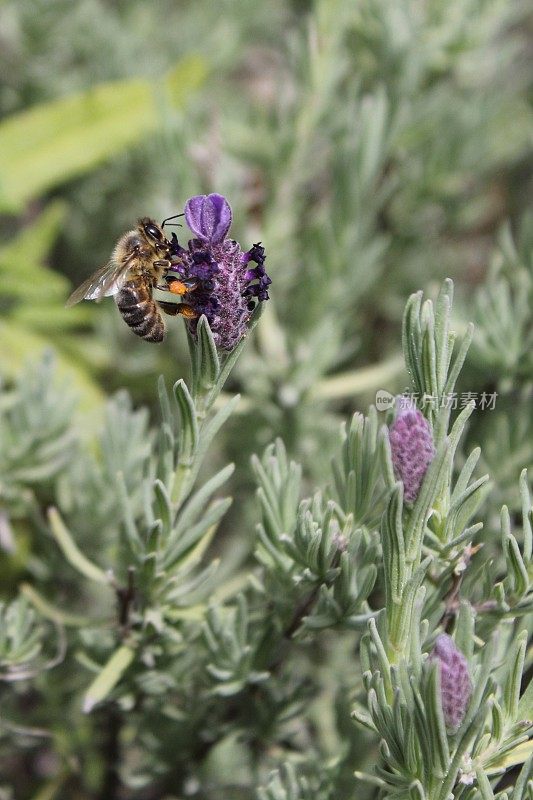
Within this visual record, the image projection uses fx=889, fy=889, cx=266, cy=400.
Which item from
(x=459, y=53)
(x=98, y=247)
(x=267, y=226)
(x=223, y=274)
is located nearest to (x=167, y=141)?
(x=267, y=226)

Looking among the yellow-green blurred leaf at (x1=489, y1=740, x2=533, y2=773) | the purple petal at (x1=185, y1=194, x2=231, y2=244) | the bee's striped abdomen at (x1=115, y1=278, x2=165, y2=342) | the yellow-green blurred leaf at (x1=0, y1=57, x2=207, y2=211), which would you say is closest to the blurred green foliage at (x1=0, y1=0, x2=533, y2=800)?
the yellow-green blurred leaf at (x1=0, y1=57, x2=207, y2=211)

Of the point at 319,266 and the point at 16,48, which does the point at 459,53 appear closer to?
the point at 319,266

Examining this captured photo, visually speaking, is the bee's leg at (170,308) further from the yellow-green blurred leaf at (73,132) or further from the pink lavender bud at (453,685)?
the yellow-green blurred leaf at (73,132)

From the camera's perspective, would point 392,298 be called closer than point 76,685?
No

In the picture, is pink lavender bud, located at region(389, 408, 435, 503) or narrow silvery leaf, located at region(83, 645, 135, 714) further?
narrow silvery leaf, located at region(83, 645, 135, 714)

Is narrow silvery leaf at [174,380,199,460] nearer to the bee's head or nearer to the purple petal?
the purple petal
